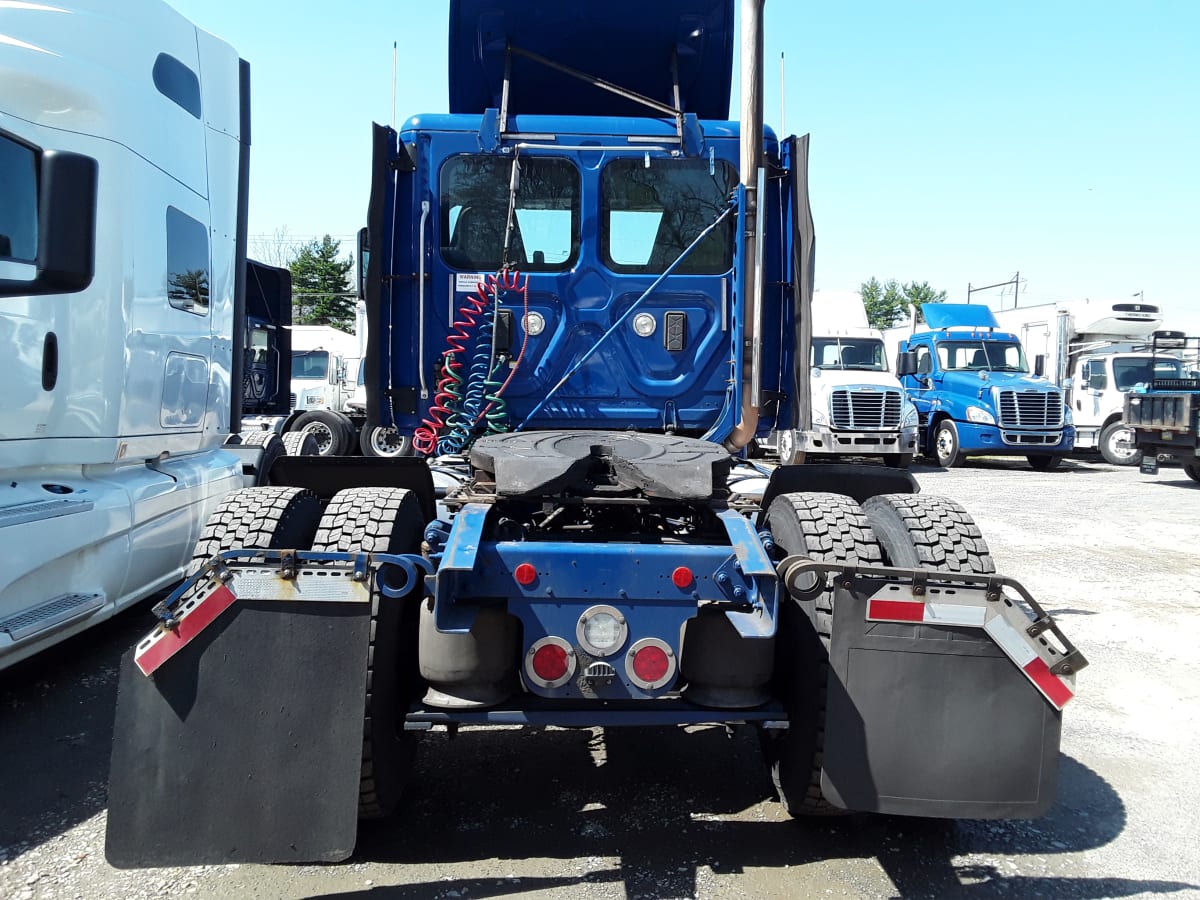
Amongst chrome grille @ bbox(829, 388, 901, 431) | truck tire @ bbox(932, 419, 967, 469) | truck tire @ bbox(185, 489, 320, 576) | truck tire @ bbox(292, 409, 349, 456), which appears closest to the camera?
truck tire @ bbox(185, 489, 320, 576)

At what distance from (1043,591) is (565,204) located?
5117 millimetres

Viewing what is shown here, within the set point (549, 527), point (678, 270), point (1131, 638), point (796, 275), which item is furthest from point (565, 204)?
point (1131, 638)

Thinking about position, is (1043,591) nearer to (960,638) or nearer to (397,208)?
(960,638)

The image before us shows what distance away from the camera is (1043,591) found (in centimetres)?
695

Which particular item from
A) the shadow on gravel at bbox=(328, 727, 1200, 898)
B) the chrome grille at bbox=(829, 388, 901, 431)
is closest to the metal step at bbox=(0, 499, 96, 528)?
the shadow on gravel at bbox=(328, 727, 1200, 898)

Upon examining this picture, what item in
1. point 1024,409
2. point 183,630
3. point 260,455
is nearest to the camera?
point 183,630

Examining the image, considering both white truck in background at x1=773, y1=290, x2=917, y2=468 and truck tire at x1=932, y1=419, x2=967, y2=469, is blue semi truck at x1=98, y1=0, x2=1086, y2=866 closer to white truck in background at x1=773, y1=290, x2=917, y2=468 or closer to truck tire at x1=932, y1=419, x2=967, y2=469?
white truck in background at x1=773, y1=290, x2=917, y2=468

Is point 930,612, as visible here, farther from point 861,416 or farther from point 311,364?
point 311,364

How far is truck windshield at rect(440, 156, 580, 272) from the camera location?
447 cm

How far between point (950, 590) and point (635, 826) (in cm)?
146

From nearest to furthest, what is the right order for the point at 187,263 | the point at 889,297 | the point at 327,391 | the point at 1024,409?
the point at 187,263, the point at 1024,409, the point at 327,391, the point at 889,297

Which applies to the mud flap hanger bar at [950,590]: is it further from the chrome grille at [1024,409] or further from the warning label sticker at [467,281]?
the chrome grille at [1024,409]

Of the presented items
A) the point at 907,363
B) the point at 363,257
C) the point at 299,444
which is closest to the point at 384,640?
the point at 363,257

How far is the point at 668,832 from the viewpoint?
3.14 m
